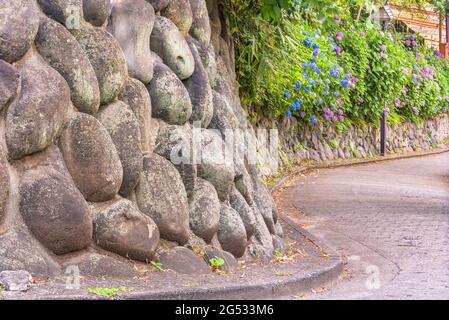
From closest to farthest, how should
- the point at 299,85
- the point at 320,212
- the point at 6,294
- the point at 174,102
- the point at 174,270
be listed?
the point at 6,294
the point at 174,270
the point at 174,102
the point at 320,212
the point at 299,85

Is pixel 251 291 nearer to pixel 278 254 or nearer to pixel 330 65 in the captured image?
pixel 278 254

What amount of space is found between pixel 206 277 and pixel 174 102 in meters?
1.54

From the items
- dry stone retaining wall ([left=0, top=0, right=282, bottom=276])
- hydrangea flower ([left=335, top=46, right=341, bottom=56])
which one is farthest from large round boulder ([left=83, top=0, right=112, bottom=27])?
hydrangea flower ([left=335, top=46, right=341, bottom=56])

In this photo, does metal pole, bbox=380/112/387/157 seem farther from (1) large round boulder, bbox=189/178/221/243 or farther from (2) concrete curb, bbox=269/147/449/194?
(1) large round boulder, bbox=189/178/221/243

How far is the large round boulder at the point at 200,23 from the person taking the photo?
846cm

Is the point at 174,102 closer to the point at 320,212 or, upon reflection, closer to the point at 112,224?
the point at 112,224

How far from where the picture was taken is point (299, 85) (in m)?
16.6

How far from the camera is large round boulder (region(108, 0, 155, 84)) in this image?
23.7 ft

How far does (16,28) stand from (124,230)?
1.63 meters

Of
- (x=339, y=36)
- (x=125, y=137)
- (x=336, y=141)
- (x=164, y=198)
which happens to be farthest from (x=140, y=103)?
(x=336, y=141)

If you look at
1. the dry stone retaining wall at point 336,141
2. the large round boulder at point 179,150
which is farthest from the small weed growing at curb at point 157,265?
the dry stone retaining wall at point 336,141

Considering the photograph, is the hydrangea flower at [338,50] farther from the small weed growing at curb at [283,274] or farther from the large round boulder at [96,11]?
the large round boulder at [96,11]

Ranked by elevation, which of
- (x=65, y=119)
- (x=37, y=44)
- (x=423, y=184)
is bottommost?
(x=423, y=184)
